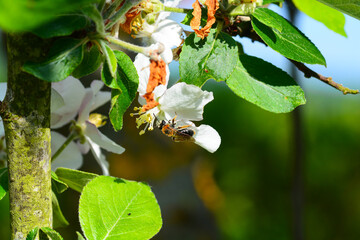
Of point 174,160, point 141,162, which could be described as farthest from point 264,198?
point 141,162

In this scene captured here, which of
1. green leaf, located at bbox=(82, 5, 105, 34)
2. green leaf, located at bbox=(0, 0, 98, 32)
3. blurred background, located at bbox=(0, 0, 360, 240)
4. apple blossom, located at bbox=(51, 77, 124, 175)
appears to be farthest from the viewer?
blurred background, located at bbox=(0, 0, 360, 240)

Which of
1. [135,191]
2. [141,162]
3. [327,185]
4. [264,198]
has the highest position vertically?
[135,191]

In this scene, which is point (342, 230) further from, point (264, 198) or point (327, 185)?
point (264, 198)

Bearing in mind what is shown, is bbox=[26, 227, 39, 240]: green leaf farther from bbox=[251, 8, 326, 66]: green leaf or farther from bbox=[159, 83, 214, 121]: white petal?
bbox=[251, 8, 326, 66]: green leaf

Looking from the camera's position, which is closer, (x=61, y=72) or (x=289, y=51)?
(x=61, y=72)

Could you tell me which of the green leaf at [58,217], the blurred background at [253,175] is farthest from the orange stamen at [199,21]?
the blurred background at [253,175]

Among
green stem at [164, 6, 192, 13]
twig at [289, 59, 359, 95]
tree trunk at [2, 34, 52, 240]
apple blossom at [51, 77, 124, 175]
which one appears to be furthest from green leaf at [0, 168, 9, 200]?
twig at [289, 59, 359, 95]

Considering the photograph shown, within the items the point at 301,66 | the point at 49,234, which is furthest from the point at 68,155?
the point at 301,66
